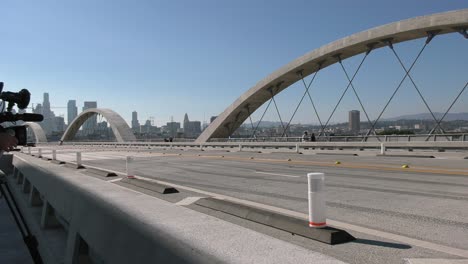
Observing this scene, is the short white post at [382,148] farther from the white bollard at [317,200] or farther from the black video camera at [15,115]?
the black video camera at [15,115]

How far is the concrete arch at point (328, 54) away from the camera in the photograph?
101 feet

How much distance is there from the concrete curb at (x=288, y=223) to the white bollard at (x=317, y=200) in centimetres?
12

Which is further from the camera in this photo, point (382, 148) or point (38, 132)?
point (38, 132)

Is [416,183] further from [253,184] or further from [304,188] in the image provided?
[253,184]

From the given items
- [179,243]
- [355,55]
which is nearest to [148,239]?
[179,243]

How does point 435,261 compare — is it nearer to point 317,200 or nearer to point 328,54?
point 317,200

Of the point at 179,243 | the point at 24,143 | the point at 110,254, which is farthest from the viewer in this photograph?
the point at 24,143

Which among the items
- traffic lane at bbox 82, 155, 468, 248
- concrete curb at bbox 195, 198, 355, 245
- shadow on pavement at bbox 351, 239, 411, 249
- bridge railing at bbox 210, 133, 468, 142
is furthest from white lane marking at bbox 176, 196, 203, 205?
bridge railing at bbox 210, 133, 468, 142

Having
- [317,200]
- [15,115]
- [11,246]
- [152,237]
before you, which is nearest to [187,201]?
[11,246]

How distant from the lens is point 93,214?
14.4ft

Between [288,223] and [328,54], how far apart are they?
119 feet

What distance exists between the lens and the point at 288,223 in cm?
575

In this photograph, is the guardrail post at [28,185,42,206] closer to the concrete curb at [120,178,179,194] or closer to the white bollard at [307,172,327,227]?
the concrete curb at [120,178,179,194]

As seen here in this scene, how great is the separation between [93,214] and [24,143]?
0.94 meters
